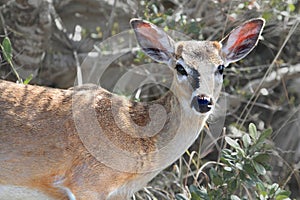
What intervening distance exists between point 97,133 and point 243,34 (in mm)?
Result: 1301

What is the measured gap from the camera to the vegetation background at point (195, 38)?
685 cm

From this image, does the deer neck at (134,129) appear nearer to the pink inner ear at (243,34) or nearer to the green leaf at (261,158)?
the green leaf at (261,158)

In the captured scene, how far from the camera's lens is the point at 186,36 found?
7035 mm

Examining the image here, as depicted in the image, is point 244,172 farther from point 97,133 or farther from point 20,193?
point 20,193

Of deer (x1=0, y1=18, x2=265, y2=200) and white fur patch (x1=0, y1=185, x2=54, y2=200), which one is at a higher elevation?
deer (x1=0, y1=18, x2=265, y2=200)

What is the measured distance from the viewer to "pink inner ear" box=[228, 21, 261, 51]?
546cm

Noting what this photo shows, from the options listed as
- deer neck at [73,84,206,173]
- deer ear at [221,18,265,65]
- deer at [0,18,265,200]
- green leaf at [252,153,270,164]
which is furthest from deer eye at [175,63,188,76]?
green leaf at [252,153,270,164]

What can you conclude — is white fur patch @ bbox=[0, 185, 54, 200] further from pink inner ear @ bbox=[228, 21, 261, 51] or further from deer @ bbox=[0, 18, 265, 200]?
pink inner ear @ bbox=[228, 21, 261, 51]

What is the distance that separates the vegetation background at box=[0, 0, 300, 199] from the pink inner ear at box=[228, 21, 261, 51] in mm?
982

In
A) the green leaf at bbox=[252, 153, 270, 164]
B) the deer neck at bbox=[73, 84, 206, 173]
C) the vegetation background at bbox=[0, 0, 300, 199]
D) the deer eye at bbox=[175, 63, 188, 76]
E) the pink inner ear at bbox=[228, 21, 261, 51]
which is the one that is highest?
the pink inner ear at bbox=[228, 21, 261, 51]

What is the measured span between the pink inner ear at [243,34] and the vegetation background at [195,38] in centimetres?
98

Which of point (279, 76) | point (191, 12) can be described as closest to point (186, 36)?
point (191, 12)

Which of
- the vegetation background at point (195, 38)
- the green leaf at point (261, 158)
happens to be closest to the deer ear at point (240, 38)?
the green leaf at point (261, 158)

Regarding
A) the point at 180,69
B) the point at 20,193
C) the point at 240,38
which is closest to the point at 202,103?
the point at 180,69
